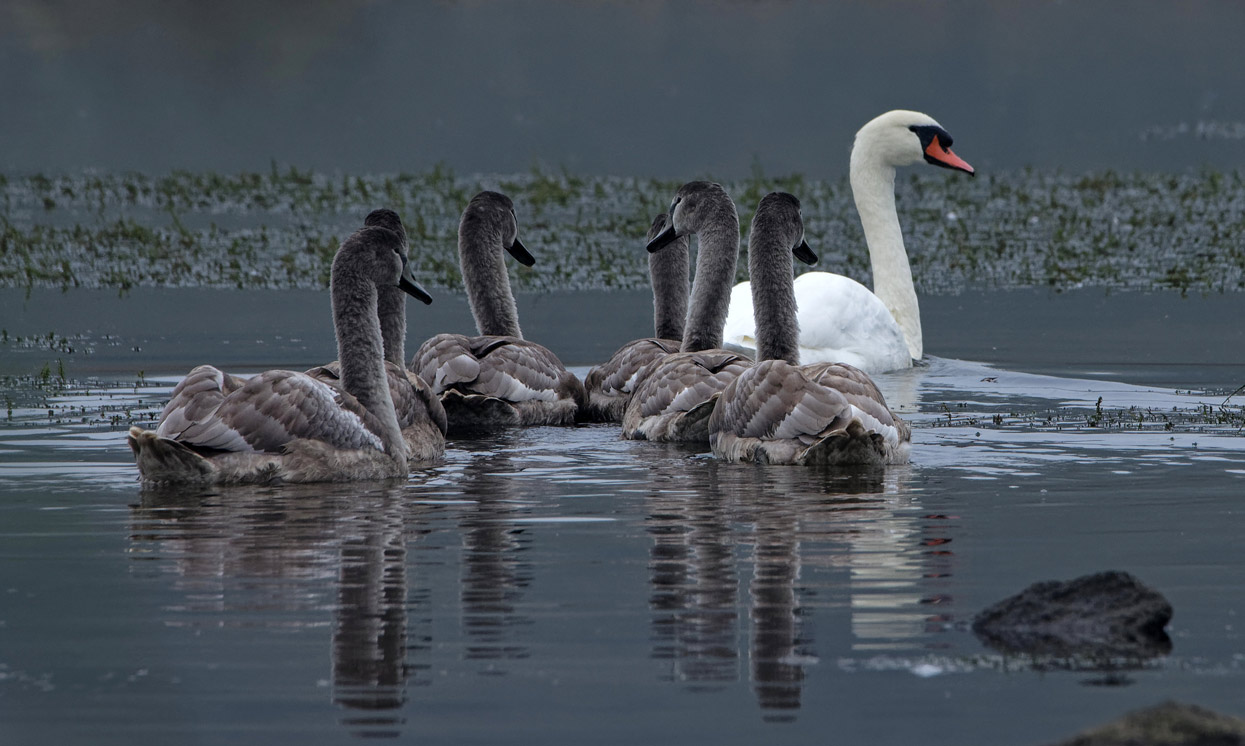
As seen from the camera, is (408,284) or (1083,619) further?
(408,284)

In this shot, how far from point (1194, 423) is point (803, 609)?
239 inches

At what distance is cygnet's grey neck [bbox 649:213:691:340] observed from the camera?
14.4 metres

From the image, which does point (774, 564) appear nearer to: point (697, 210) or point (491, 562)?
point (491, 562)

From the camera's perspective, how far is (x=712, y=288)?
13.4 meters

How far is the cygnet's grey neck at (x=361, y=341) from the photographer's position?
406 inches

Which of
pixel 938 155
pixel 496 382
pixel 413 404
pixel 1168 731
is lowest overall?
pixel 1168 731

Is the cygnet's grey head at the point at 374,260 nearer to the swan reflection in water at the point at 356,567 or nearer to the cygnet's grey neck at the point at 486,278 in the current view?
the swan reflection in water at the point at 356,567

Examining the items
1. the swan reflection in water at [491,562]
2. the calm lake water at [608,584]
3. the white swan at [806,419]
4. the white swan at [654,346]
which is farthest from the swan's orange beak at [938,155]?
the swan reflection in water at [491,562]

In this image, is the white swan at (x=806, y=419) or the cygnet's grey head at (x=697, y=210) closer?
the white swan at (x=806, y=419)

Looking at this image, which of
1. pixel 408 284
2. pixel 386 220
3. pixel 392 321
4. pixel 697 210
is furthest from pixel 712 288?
pixel 408 284

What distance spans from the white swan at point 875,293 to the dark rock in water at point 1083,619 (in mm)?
7554

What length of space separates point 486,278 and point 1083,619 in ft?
27.1

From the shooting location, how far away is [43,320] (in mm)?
18562

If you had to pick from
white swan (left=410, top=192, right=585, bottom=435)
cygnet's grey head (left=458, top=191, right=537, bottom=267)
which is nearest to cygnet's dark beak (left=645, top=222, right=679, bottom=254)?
cygnet's grey head (left=458, top=191, right=537, bottom=267)
